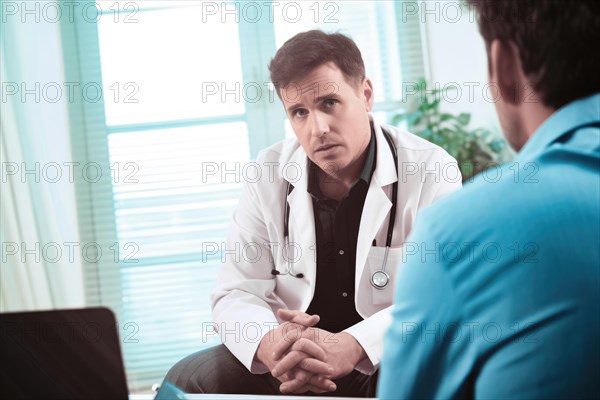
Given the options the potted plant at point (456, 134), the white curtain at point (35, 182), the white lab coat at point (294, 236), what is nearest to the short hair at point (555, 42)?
the white lab coat at point (294, 236)

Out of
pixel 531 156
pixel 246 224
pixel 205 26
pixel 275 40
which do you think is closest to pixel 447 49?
pixel 275 40

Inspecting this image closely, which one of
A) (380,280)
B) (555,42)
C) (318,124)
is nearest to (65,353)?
(555,42)

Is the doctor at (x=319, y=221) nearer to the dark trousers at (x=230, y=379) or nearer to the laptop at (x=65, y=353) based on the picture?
the dark trousers at (x=230, y=379)

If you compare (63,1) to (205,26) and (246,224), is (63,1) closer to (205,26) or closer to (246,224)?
(205,26)

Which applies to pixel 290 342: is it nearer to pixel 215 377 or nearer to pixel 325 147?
pixel 215 377

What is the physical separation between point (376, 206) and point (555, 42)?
122 centimetres

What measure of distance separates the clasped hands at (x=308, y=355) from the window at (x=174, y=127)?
157 cm

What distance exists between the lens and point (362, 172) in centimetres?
193

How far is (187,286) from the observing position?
319cm

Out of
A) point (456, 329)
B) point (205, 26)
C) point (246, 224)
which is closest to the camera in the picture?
point (456, 329)

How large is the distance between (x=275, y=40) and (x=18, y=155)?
130cm

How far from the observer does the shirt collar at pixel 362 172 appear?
75.5 inches

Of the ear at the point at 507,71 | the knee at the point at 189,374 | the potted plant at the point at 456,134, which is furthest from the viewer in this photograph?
the potted plant at the point at 456,134

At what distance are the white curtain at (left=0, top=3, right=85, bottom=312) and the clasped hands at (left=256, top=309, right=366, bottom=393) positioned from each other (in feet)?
5.91
